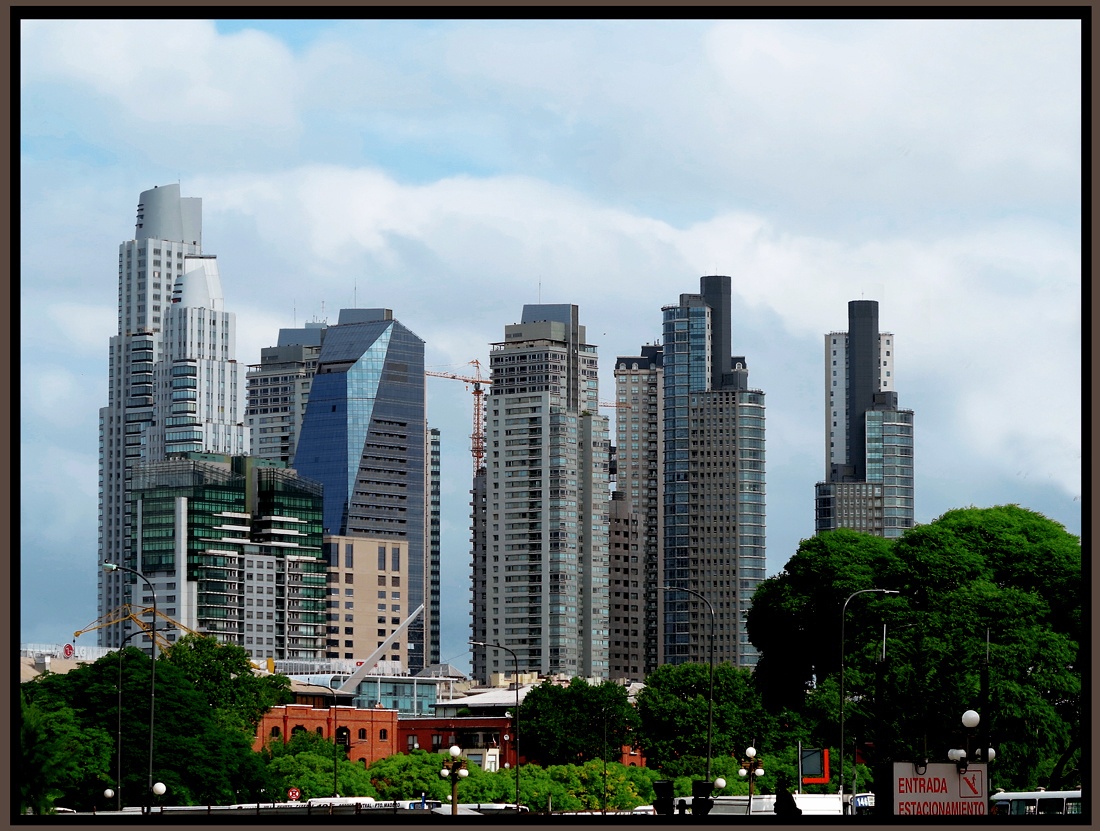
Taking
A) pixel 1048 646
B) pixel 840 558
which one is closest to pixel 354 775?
pixel 840 558

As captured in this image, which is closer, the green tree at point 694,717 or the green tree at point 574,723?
the green tree at point 694,717

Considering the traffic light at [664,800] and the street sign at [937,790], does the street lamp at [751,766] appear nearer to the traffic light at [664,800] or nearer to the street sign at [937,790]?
the traffic light at [664,800]

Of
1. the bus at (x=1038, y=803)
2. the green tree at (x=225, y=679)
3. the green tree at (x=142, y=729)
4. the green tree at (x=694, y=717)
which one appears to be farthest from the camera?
the green tree at (x=225, y=679)

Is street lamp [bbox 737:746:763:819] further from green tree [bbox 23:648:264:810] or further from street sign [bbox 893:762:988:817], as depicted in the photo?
street sign [bbox 893:762:988:817]

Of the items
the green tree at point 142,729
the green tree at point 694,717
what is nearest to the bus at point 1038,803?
the green tree at point 142,729

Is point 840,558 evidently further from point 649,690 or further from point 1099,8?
point 1099,8

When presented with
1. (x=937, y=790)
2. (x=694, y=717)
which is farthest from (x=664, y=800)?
(x=694, y=717)
